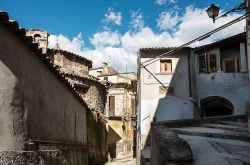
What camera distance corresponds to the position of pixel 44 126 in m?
9.14

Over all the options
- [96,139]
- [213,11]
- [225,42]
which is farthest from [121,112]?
[213,11]

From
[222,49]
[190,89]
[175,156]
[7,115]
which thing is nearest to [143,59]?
[190,89]

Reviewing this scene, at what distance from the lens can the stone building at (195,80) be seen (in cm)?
2353

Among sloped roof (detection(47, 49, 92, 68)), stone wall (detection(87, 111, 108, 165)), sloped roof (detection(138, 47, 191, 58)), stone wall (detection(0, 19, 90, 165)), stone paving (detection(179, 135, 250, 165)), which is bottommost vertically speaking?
stone wall (detection(87, 111, 108, 165))

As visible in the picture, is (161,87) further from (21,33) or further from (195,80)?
(21,33)

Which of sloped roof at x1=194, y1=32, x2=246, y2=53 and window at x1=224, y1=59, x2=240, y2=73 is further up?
sloped roof at x1=194, y1=32, x2=246, y2=53

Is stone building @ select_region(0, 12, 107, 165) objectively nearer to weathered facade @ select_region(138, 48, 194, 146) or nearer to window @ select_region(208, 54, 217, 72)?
weathered facade @ select_region(138, 48, 194, 146)

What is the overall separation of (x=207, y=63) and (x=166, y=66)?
114 inches

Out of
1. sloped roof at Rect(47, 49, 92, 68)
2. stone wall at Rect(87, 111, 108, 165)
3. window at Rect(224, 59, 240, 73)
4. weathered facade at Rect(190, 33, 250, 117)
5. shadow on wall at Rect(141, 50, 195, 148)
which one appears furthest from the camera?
sloped roof at Rect(47, 49, 92, 68)

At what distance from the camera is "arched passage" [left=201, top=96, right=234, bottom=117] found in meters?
24.3

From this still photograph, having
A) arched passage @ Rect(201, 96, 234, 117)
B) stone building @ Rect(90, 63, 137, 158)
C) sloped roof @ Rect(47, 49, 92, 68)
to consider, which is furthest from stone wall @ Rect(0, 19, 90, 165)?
stone building @ Rect(90, 63, 137, 158)

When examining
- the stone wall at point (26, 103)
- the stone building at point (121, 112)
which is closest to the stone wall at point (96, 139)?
the stone building at point (121, 112)

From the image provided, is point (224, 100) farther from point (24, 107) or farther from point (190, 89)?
point (24, 107)

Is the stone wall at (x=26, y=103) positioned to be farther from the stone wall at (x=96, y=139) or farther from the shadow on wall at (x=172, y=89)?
the shadow on wall at (x=172, y=89)
